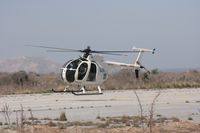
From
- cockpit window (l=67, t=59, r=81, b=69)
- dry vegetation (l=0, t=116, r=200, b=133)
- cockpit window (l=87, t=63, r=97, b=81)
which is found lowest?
dry vegetation (l=0, t=116, r=200, b=133)

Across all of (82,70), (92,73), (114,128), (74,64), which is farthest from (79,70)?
(114,128)

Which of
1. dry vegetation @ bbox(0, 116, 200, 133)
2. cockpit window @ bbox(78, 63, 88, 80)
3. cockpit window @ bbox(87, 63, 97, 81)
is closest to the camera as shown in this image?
dry vegetation @ bbox(0, 116, 200, 133)

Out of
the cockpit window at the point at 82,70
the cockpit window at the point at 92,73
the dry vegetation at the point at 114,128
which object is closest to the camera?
the dry vegetation at the point at 114,128

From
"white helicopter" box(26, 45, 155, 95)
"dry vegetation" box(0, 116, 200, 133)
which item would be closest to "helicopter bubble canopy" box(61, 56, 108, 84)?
"white helicopter" box(26, 45, 155, 95)

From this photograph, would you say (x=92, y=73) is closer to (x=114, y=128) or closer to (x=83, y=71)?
(x=83, y=71)

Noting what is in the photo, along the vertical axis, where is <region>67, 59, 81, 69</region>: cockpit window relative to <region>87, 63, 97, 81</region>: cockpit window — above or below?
above

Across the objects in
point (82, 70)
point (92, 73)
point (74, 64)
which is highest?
point (74, 64)

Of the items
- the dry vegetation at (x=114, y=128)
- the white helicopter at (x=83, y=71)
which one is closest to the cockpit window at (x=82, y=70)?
the white helicopter at (x=83, y=71)

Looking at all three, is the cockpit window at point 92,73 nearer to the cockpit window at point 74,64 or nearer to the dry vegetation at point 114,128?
the cockpit window at point 74,64

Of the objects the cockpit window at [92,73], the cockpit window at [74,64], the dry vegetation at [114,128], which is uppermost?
the cockpit window at [74,64]

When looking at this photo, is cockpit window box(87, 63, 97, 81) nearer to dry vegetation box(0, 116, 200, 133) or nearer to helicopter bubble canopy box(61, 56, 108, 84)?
helicopter bubble canopy box(61, 56, 108, 84)

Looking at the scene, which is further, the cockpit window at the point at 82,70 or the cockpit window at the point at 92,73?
the cockpit window at the point at 92,73

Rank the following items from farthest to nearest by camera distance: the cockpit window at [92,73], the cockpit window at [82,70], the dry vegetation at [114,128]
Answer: the cockpit window at [92,73] < the cockpit window at [82,70] < the dry vegetation at [114,128]

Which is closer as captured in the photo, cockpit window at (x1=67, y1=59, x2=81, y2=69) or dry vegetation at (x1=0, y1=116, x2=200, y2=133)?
dry vegetation at (x1=0, y1=116, x2=200, y2=133)
